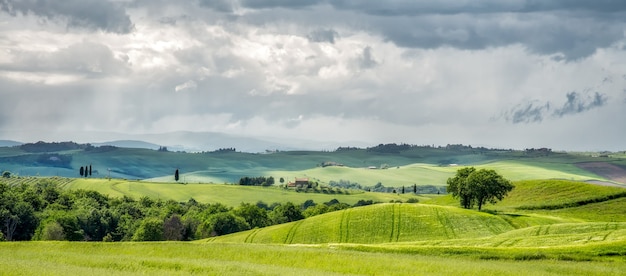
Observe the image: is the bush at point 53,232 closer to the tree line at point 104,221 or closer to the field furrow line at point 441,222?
the tree line at point 104,221

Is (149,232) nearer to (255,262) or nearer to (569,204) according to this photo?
(569,204)

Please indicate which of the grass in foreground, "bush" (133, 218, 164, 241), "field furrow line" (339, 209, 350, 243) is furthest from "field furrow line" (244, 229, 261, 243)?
the grass in foreground

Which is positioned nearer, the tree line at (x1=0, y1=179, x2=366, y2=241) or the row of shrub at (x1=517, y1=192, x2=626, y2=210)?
the row of shrub at (x1=517, y1=192, x2=626, y2=210)

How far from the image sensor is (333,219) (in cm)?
11800

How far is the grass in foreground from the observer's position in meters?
39.2

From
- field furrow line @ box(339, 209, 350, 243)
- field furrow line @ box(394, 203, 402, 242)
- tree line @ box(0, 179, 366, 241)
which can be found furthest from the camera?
tree line @ box(0, 179, 366, 241)

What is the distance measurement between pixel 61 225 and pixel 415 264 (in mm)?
116344

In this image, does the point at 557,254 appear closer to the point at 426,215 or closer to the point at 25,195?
the point at 426,215

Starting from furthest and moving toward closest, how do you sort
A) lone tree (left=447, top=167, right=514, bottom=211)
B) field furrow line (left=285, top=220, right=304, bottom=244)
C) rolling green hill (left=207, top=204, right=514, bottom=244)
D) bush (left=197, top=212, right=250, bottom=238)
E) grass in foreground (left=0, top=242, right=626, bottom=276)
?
bush (left=197, top=212, right=250, bottom=238), lone tree (left=447, top=167, right=514, bottom=211), field furrow line (left=285, top=220, right=304, bottom=244), rolling green hill (left=207, top=204, right=514, bottom=244), grass in foreground (left=0, top=242, right=626, bottom=276)

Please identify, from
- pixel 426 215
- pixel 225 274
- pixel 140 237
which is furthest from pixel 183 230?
pixel 225 274

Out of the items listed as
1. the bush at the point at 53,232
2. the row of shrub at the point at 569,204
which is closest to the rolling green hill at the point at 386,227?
the row of shrub at the point at 569,204

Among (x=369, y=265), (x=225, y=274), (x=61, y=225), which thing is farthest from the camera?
(x=61, y=225)

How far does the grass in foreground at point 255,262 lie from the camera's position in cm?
3919

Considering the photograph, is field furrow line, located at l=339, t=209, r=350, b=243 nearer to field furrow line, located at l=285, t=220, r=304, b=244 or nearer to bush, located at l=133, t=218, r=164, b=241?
field furrow line, located at l=285, t=220, r=304, b=244
